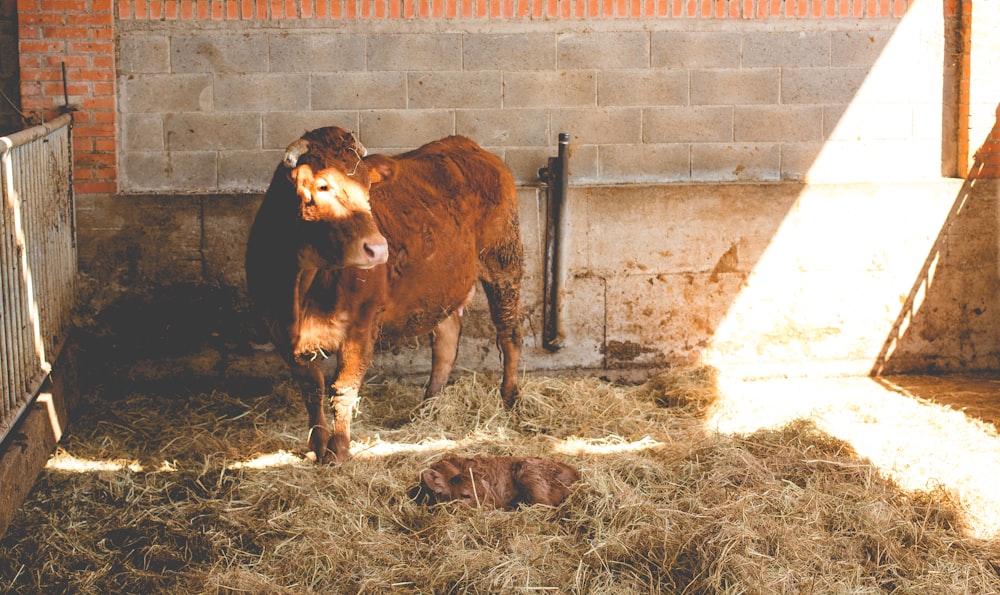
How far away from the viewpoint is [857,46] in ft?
21.7

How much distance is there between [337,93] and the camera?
20.4 ft

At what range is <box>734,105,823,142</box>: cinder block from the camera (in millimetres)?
6586

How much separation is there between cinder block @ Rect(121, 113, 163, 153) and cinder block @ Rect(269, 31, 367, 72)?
33.1 inches

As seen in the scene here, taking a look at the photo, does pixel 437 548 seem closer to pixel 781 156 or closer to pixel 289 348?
pixel 289 348

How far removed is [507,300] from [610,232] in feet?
3.32

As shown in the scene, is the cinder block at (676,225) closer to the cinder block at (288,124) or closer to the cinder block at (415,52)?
the cinder block at (415,52)

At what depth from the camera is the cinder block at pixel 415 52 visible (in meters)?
6.23

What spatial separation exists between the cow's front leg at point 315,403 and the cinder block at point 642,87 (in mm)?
2888

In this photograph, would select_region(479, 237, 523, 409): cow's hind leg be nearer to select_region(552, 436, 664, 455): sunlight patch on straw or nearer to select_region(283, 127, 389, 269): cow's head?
select_region(552, 436, 664, 455): sunlight patch on straw

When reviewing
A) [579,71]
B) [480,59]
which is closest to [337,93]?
[480,59]

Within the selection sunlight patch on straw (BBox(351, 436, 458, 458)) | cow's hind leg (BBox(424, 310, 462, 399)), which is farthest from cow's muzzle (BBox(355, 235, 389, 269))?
cow's hind leg (BBox(424, 310, 462, 399))

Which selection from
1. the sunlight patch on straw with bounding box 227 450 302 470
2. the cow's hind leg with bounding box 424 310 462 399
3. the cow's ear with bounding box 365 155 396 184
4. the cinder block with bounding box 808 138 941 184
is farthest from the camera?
the cinder block with bounding box 808 138 941 184

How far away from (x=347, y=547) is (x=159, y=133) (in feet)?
11.5

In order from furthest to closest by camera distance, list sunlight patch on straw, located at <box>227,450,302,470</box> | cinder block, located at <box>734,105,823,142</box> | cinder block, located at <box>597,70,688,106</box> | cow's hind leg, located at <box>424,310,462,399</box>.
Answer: cinder block, located at <box>734,105,823,142</box>, cinder block, located at <box>597,70,688,106</box>, cow's hind leg, located at <box>424,310,462,399</box>, sunlight patch on straw, located at <box>227,450,302,470</box>
